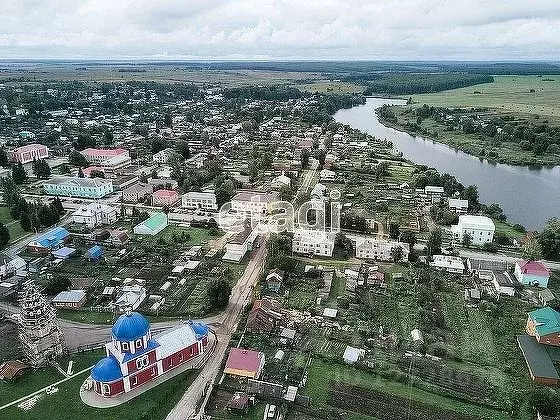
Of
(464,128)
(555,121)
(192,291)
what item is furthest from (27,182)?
(555,121)

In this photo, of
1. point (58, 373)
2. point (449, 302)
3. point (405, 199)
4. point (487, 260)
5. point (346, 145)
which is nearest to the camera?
point (58, 373)

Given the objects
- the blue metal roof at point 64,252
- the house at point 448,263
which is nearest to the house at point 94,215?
the blue metal roof at point 64,252

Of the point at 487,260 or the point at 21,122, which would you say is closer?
the point at 487,260

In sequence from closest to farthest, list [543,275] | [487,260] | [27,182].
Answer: [543,275] → [487,260] → [27,182]

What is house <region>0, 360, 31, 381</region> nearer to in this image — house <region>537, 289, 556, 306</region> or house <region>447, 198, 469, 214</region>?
house <region>537, 289, 556, 306</region>

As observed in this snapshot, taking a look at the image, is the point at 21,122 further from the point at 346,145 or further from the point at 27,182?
the point at 346,145

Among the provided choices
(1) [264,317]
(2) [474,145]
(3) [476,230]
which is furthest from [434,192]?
(2) [474,145]

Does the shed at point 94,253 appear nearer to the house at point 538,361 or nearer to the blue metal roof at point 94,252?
the blue metal roof at point 94,252

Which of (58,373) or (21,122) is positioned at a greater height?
(21,122)
